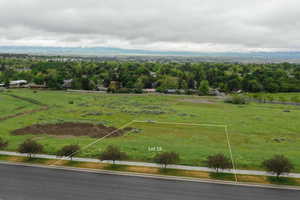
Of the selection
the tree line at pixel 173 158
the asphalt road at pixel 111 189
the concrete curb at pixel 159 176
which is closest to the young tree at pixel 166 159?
the tree line at pixel 173 158

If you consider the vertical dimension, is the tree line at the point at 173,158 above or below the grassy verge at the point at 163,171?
above

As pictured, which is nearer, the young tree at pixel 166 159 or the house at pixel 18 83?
the young tree at pixel 166 159

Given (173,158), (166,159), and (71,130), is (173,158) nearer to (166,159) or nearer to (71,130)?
(166,159)

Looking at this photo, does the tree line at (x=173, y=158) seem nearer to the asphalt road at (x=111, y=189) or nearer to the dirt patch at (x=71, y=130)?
the asphalt road at (x=111, y=189)

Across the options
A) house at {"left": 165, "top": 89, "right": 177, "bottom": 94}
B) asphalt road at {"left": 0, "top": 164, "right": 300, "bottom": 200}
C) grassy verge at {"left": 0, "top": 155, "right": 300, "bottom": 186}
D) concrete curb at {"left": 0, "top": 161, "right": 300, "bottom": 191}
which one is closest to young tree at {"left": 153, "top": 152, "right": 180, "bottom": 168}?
grassy verge at {"left": 0, "top": 155, "right": 300, "bottom": 186}

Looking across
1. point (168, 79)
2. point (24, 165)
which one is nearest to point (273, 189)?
point (24, 165)
